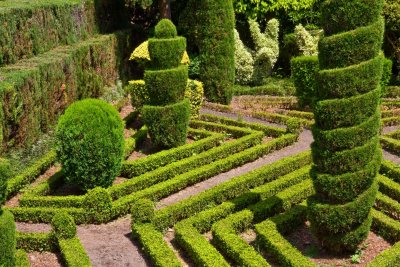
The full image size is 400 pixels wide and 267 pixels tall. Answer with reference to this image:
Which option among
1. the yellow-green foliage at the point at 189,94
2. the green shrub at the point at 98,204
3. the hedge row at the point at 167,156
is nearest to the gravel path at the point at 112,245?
the green shrub at the point at 98,204

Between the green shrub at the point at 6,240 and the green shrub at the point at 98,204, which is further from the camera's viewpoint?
the green shrub at the point at 98,204

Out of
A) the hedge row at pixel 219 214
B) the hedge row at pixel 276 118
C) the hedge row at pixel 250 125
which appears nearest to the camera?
the hedge row at pixel 219 214

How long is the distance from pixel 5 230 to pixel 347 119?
600cm

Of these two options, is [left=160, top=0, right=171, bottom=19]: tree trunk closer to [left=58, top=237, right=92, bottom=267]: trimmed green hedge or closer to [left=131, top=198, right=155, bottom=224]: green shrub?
[left=131, top=198, right=155, bottom=224]: green shrub

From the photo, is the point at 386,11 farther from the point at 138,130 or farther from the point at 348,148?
the point at 348,148

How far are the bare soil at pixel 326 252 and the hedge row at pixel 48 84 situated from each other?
680cm

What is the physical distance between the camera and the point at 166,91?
16.5m

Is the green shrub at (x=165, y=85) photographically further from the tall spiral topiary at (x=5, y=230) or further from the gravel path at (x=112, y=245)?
the tall spiral topiary at (x=5, y=230)

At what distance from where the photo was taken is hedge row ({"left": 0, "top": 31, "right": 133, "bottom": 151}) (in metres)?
15.4

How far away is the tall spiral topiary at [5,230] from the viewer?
9.37 meters

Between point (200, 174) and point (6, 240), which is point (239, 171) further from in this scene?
point (6, 240)

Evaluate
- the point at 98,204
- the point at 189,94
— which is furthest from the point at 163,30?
the point at 98,204

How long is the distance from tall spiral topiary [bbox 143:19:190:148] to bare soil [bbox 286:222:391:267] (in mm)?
5565

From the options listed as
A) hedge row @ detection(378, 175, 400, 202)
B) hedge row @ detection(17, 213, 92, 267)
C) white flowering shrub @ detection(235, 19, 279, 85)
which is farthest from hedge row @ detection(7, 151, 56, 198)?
white flowering shrub @ detection(235, 19, 279, 85)
